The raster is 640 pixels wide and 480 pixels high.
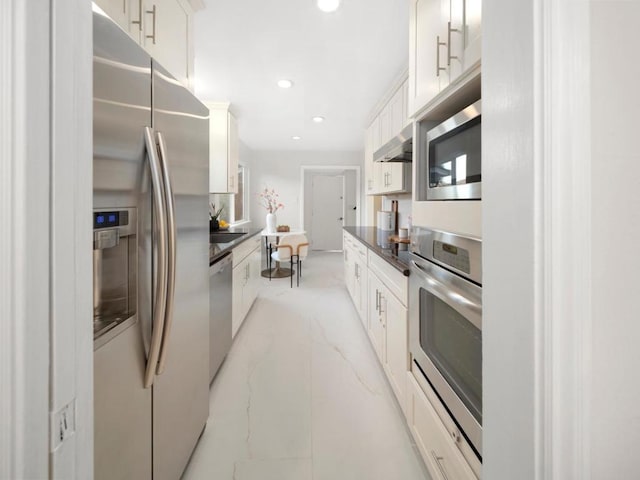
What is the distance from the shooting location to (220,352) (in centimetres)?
230

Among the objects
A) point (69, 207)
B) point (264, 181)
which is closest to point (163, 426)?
point (69, 207)

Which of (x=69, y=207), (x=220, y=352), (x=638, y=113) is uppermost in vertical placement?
(x=638, y=113)

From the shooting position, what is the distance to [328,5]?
1.99 meters

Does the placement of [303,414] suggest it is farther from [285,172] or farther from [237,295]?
[285,172]

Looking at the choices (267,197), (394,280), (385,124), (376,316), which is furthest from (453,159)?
(267,197)

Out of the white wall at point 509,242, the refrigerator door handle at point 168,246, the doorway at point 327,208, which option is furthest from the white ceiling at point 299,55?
the doorway at point 327,208

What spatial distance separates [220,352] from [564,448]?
7.14 ft

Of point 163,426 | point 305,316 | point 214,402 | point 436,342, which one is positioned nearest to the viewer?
point 163,426

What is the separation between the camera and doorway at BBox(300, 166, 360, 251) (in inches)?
315

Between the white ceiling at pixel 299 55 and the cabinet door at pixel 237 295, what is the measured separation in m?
1.75

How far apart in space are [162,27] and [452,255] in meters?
1.72

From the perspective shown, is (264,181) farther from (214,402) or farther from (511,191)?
(511,191)

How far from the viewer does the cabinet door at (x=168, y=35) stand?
4.85 ft

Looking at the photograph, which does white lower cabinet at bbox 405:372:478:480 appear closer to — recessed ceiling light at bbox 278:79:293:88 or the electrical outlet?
the electrical outlet
